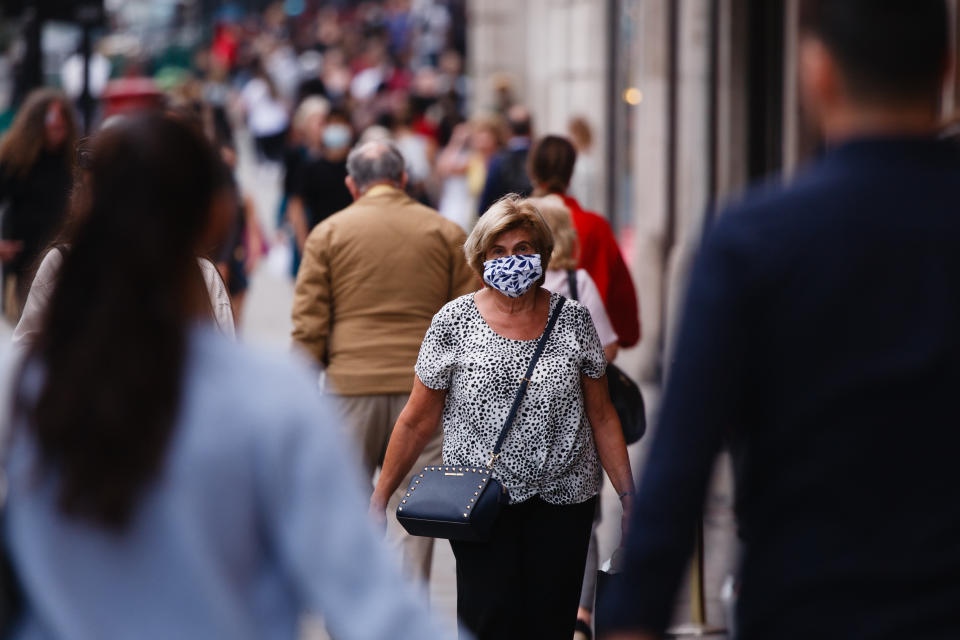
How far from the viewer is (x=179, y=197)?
2.33 meters

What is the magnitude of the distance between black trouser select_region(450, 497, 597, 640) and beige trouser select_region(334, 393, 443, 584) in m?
1.41

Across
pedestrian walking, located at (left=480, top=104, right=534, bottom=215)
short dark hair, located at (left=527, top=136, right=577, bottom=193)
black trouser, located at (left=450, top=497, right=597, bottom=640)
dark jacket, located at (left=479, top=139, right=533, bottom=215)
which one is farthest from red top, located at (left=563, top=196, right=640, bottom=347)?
dark jacket, located at (left=479, top=139, right=533, bottom=215)

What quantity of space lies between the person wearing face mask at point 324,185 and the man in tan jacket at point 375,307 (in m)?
4.00

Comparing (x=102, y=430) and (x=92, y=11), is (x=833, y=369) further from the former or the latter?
(x=92, y=11)

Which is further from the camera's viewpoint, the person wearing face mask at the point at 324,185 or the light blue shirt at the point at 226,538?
the person wearing face mask at the point at 324,185

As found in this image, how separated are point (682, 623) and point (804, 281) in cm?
425

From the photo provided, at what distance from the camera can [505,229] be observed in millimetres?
5129

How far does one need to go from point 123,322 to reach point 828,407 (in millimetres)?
944

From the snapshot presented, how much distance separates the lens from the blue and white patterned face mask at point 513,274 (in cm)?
494

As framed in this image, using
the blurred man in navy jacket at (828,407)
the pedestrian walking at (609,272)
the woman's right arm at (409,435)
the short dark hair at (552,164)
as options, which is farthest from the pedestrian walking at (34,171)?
the blurred man in navy jacket at (828,407)

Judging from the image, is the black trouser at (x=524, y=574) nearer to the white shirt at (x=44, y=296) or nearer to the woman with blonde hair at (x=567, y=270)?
the white shirt at (x=44, y=296)

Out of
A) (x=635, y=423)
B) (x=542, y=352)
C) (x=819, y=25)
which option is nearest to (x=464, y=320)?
(x=542, y=352)

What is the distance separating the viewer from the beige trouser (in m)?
6.38

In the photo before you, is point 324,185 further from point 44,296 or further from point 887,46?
point 887,46
